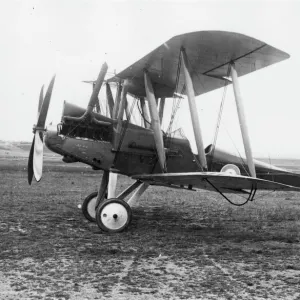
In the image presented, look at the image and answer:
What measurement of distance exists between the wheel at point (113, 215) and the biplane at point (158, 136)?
2cm

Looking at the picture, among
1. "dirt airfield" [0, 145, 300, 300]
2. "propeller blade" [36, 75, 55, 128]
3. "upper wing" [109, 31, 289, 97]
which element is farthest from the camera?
"propeller blade" [36, 75, 55, 128]

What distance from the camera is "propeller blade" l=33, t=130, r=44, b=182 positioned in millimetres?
6859

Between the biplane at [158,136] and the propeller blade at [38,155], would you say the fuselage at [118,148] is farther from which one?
the propeller blade at [38,155]

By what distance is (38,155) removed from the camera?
704 cm

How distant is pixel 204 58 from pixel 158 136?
1636mm

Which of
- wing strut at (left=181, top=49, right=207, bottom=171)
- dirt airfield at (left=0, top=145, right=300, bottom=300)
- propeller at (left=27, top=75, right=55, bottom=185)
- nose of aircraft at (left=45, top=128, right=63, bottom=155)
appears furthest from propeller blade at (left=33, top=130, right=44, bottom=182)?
wing strut at (left=181, top=49, right=207, bottom=171)

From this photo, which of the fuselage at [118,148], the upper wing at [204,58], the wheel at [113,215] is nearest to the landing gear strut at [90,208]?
the fuselage at [118,148]

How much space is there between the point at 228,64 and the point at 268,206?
5603 mm

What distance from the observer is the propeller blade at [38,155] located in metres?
6.86

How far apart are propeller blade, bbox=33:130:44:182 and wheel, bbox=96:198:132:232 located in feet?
3.90

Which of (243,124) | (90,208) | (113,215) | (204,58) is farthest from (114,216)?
(204,58)

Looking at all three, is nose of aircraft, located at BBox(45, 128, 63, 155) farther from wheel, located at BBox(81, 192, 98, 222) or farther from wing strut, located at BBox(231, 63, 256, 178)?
wing strut, located at BBox(231, 63, 256, 178)

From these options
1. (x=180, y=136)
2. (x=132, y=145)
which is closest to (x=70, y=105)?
(x=132, y=145)

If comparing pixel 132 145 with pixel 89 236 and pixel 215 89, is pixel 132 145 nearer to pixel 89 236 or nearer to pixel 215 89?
pixel 89 236
